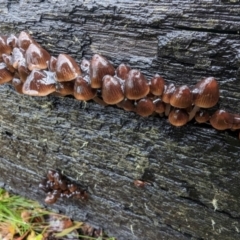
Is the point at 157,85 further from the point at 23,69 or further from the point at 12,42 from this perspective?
the point at 12,42

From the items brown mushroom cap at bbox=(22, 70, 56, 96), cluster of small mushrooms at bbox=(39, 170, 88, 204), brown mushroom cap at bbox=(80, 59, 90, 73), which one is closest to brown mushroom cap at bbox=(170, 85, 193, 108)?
brown mushroom cap at bbox=(80, 59, 90, 73)

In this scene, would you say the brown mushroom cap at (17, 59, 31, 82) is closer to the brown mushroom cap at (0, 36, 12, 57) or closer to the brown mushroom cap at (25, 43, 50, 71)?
the brown mushroom cap at (25, 43, 50, 71)

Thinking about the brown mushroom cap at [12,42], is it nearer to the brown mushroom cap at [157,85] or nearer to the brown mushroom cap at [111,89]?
the brown mushroom cap at [111,89]

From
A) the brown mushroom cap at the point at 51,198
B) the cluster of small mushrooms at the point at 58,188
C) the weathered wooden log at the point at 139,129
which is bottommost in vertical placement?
the brown mushroom cap at the point at 51,198

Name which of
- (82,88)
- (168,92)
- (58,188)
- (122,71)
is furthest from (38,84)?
(58,188)

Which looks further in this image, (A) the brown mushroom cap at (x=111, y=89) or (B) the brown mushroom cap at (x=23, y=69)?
(B) the brown mushroom cap at (x=23, y=69)

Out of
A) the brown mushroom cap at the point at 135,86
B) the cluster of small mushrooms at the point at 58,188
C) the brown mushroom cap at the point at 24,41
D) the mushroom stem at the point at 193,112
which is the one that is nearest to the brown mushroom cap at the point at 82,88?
the brown mushroom cap at the point at 135,86
